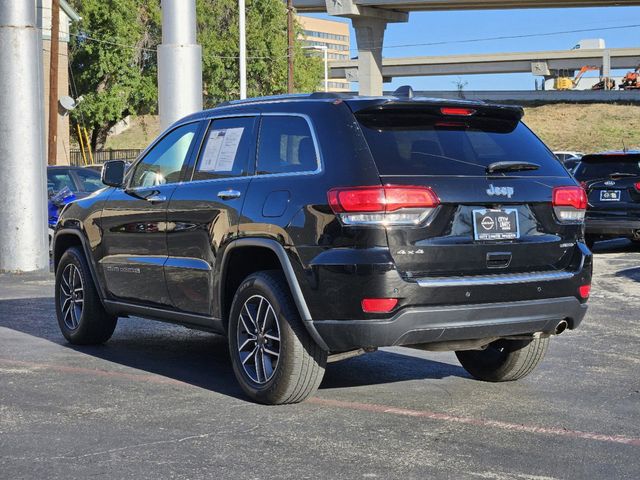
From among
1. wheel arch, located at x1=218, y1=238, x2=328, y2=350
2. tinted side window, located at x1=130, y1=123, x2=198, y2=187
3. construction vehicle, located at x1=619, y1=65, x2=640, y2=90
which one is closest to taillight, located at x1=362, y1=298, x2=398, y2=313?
wheel arch, located at x1=218, y1=238, x2=328, y2=350

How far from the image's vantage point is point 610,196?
17.5m

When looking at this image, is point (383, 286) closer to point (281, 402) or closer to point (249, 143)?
point (281, 402)

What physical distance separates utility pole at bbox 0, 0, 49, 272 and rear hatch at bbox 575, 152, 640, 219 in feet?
27.8

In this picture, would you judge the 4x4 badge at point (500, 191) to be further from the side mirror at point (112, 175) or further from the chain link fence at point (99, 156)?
the chain link fence at point (99, 156)

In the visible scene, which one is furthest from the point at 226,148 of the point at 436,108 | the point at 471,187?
the point at 471,187

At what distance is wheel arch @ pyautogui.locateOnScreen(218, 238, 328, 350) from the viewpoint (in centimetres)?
623

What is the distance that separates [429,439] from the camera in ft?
19.1

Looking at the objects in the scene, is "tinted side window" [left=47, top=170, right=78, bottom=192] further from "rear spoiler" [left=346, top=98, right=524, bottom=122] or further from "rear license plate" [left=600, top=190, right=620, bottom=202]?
"rear spoiler" [left=346, top=98, right=524, bottom=122]

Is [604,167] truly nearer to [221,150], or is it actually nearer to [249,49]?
[221,150]

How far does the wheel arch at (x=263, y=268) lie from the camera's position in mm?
6230

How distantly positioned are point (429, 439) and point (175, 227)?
8.36 feet

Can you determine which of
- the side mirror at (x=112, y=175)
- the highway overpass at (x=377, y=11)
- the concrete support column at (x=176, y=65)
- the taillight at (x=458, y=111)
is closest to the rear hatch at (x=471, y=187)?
the taillight at (x=458, y=111)

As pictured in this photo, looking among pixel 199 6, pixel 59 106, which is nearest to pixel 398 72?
pixel 199 6

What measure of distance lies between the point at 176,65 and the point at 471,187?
10.8 m
